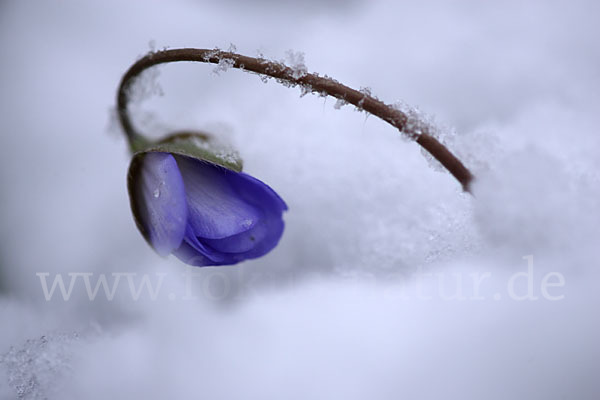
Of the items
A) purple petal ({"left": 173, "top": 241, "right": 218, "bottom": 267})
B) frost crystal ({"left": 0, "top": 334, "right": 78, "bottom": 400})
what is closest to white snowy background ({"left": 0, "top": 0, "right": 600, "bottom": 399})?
frost crystal ({"left": 0, "top": 334, "right": 78, "bottom": 400})

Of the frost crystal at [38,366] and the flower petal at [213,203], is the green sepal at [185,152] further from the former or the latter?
the frost crystal at [38,366]

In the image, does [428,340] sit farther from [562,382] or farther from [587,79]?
[587,79]

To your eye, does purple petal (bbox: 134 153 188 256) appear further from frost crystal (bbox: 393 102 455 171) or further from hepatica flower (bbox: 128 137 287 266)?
frost crystal (bbox: 393 102 455 171)

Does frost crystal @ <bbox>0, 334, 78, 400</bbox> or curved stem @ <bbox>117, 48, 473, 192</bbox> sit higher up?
curved stem @ <bbox>117, 48, 473, 192</bbox>

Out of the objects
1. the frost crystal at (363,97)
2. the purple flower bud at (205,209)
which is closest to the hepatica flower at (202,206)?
the purple flower bud at (205,209)

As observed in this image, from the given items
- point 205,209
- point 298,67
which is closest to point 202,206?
point 205,209

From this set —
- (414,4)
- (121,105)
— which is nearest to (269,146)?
(121,105)
